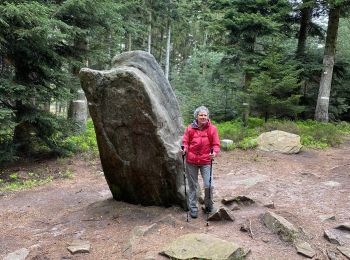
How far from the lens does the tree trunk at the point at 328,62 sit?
616 inches

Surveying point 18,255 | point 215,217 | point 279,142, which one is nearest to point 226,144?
point 279,142

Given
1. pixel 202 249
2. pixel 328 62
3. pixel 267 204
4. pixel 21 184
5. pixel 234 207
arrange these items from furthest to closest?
1. pixel 328 62
2. pixel 21 184
3. pixel 267 204
4. pixel 234 207
5. pixel 202 249

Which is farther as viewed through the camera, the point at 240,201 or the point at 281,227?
the point at 240,201

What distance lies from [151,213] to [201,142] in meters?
1.62

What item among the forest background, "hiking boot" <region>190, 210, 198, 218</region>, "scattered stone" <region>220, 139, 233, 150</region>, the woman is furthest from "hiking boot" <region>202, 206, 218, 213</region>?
"scattered stone" <region>220, 139, 233, 150</region>

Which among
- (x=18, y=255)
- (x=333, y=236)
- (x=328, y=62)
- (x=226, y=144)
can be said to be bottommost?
(x=18, y=255)

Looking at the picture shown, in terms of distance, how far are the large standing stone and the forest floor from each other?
0.47 metres

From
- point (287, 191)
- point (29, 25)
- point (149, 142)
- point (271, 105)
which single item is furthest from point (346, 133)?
point (29, 25)

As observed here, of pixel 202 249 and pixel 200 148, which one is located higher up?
pixel 200 148

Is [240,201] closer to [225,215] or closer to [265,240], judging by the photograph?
[225,215]

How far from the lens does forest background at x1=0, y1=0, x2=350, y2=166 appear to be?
10250mm

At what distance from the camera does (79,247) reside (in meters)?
5.32

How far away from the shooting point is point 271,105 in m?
15.1

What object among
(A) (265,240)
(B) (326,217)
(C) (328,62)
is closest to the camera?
(A) (265,240)
